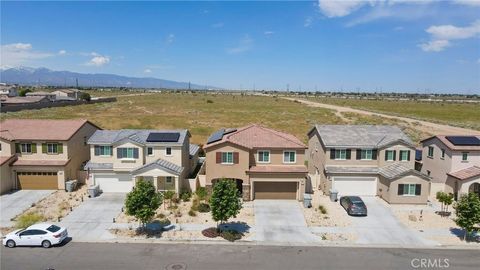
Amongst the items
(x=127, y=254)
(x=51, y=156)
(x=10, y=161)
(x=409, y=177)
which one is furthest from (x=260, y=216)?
(x=10, y=161)

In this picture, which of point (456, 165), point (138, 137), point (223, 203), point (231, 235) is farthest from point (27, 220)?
point (456, 165)

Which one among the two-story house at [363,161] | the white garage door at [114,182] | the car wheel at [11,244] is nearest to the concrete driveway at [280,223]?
the two-story house at [363,161]

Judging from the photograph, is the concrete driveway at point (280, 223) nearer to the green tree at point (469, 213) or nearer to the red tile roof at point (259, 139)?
the red tile roof at point (259, 139)

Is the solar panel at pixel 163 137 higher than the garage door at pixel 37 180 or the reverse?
higher

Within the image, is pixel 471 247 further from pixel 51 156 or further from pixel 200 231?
pixel 51 156

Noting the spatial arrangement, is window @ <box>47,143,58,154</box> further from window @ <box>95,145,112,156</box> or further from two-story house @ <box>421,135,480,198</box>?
two-story house @ <box>421,135,480,198</box>

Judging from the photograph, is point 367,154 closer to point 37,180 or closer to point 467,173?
point 467,173

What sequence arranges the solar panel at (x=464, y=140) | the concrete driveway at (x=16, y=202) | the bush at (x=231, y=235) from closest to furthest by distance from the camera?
1. the bush at (x=231, y=235)
2. the concrete driveway at (x=16, y=202)
3. the solar panel at (x=464, y=140)
